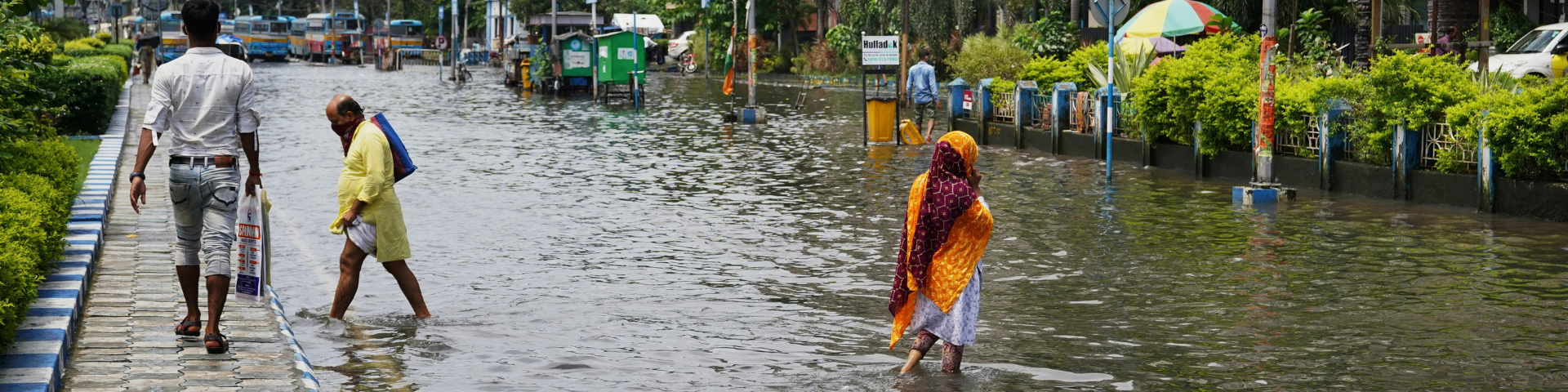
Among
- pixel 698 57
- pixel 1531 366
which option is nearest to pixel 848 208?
pixel 1531 366

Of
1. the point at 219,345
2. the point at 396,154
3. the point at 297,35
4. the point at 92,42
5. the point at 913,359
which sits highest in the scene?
the point at 297,35

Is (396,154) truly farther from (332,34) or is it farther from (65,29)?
(332,34)

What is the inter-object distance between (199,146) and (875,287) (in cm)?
407

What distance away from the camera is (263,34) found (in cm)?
8081

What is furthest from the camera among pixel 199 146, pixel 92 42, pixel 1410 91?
pixel 92 42

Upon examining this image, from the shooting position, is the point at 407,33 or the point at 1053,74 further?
the point at 407,33

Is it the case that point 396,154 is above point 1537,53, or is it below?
below

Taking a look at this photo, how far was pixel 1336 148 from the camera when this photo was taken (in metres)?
14.9

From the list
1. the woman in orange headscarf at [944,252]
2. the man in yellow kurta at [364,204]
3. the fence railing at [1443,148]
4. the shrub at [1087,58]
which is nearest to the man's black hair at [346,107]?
the man in yellow kurta at [364,204]

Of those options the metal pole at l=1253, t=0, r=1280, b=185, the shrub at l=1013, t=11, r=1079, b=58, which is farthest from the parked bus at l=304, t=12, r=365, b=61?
the metal pole at l=1253, t=0, r=1280, b=185

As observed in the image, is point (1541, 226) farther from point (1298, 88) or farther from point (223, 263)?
point (223, 263)

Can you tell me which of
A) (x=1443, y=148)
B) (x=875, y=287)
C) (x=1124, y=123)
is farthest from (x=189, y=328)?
(x=1124, y=123)

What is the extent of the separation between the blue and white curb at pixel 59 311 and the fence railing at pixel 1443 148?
10644 mm

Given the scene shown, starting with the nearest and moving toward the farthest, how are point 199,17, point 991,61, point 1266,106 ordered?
point 199,17 < point 1266,106 < point 991,61
